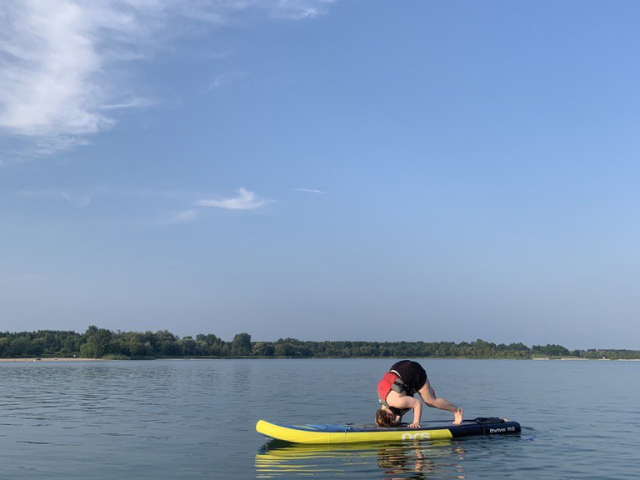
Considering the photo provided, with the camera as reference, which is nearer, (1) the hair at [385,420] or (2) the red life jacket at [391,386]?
(2) the red life jacket at [391,386]

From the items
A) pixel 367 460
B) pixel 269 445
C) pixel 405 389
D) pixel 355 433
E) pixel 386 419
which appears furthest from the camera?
pixel 386 419

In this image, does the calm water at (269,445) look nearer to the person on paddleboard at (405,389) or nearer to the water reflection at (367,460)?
the water reflection at (367,460)

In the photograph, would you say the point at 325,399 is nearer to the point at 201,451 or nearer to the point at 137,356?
the point at 201,451

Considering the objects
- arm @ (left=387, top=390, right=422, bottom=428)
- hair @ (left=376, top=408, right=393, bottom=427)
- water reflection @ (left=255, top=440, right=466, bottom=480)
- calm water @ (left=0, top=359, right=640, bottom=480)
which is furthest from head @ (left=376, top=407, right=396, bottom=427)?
calm water @ (left=0, top=359, right=640, bottom=480)

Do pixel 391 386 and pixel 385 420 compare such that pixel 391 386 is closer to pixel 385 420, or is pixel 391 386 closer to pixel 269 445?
pixel 385 420

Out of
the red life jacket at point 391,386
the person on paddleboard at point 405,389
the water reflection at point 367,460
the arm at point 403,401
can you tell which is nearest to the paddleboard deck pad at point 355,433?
the water reflection at point 367,460

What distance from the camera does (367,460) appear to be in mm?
18891

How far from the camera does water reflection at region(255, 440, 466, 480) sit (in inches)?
674

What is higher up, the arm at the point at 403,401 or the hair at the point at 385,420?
the arm at the point at 403,401

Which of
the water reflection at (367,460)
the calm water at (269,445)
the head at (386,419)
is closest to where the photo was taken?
the water reflection at (367,460)

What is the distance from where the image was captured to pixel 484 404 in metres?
38.9

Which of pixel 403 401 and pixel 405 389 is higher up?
pixel 405 389

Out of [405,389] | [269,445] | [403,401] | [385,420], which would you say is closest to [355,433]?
[385,420]

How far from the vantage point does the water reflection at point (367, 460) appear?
17.1 metres
